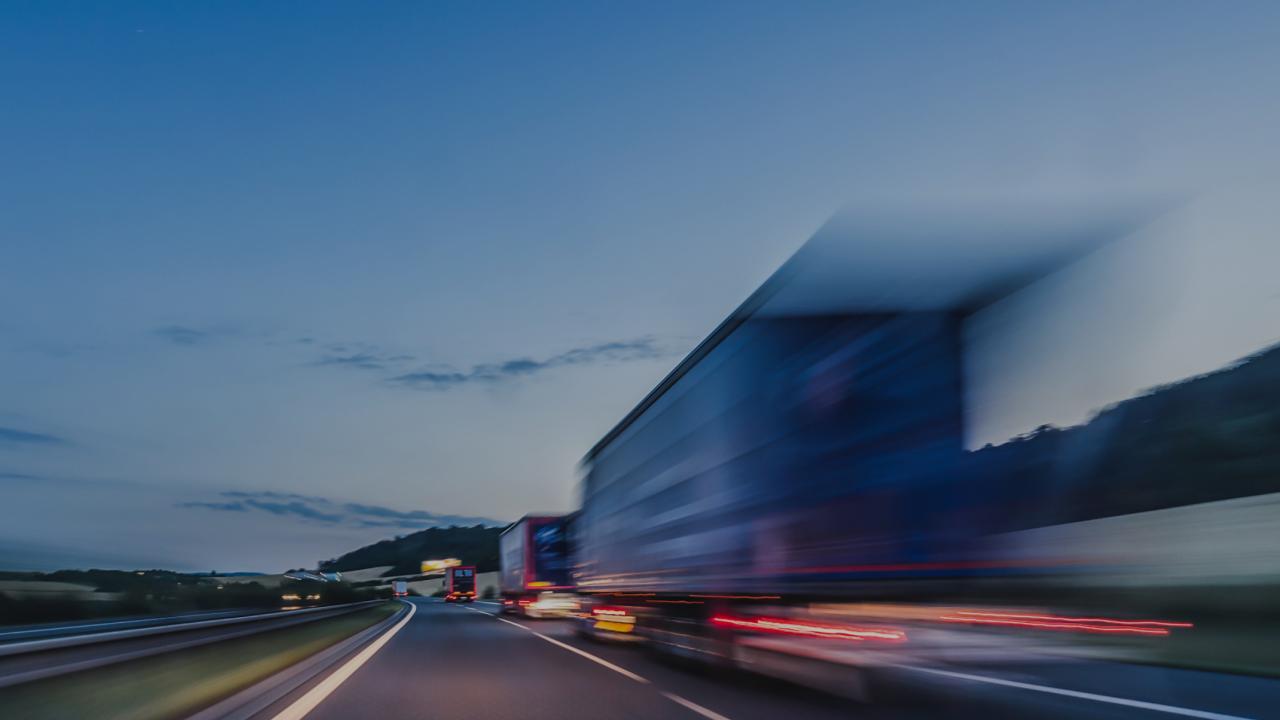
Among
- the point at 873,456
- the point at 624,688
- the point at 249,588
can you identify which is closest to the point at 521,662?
the point at 624,688

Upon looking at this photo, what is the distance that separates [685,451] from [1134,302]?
27.5 ft

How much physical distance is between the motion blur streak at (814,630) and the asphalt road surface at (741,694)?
342 mm

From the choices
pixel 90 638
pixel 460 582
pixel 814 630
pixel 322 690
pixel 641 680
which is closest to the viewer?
pixel 90 638

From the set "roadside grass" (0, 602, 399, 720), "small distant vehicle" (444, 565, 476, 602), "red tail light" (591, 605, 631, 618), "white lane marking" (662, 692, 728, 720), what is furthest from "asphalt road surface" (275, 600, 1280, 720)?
"small distant vehicle" (444, 565, 476, 602)

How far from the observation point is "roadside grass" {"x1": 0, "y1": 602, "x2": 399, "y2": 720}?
877cm

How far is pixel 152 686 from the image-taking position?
38.8 feet

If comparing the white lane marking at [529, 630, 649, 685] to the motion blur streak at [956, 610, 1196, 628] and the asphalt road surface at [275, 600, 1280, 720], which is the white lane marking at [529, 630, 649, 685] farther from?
the motion blur streak at [956, 610, 1196, 628]

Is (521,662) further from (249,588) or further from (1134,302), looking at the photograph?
(249,588)

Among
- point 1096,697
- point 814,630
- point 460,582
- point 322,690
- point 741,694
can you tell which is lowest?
point 1096,697

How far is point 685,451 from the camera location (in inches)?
632

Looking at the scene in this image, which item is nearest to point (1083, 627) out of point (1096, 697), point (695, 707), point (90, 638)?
point (1096, 697)

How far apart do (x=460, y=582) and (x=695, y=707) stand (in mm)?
76228

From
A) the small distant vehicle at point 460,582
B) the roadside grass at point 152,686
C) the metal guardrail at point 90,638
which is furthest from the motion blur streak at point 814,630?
the small distant vehicle at point 460,582

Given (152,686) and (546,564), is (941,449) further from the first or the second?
(546,564)
